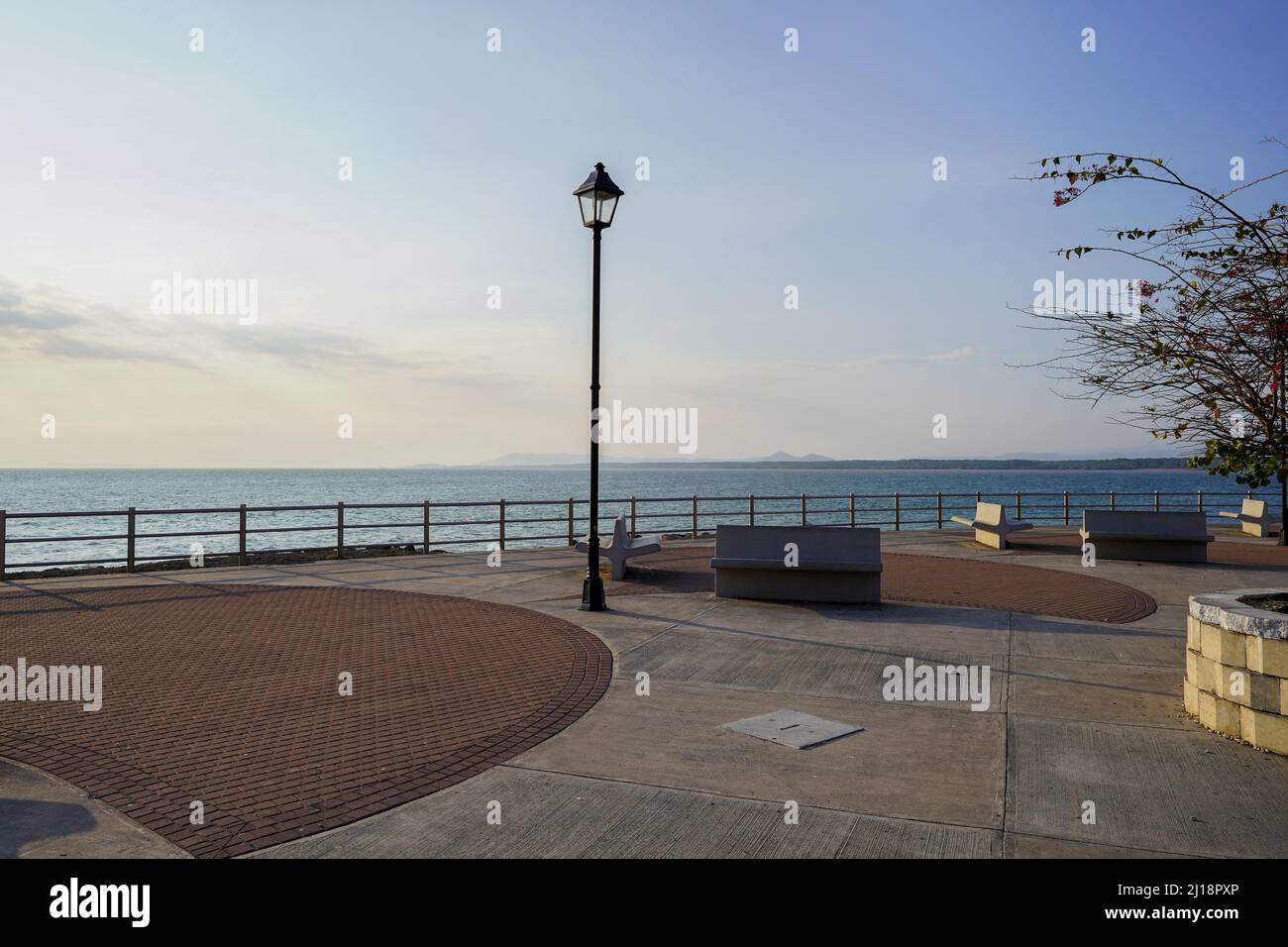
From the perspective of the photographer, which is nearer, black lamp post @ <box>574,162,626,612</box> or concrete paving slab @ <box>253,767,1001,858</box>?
concrete paving slab @ <box>253,767,1001,858</box>

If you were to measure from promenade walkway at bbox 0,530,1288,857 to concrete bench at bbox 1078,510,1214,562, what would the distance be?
660 cm

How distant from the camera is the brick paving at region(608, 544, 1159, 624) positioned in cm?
1099

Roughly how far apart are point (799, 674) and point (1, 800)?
5.76m

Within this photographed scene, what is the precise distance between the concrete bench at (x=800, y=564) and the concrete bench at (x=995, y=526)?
8511mm

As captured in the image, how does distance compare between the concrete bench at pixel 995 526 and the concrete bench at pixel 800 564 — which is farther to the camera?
the concrete bench at pixel 995 526

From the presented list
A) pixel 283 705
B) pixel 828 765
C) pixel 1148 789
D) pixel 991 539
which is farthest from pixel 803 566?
pixel 991 539

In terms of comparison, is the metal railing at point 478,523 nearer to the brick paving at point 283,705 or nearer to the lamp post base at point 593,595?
the brick paving at point 283,705

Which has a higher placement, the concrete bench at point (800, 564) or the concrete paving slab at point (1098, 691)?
the concrete bench at point (800, 564)

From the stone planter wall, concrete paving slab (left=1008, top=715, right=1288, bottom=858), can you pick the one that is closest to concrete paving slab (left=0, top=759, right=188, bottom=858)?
concrete paving slab (left=1008, top=715, right=1288, bottom=858)

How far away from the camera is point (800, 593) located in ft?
37.6

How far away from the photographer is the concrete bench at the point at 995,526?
18.5m

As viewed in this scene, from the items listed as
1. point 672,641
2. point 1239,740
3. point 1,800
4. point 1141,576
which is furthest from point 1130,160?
point 1141,576

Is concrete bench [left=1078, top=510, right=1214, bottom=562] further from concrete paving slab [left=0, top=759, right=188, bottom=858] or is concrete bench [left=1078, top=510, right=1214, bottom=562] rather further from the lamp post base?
Answer: concrete paving slab [left=0, top=759, right=188, bottom=858]

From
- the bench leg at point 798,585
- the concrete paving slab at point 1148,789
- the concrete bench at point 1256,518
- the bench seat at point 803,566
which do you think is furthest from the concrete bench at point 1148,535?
the concrete paving slab at point 1148,789
